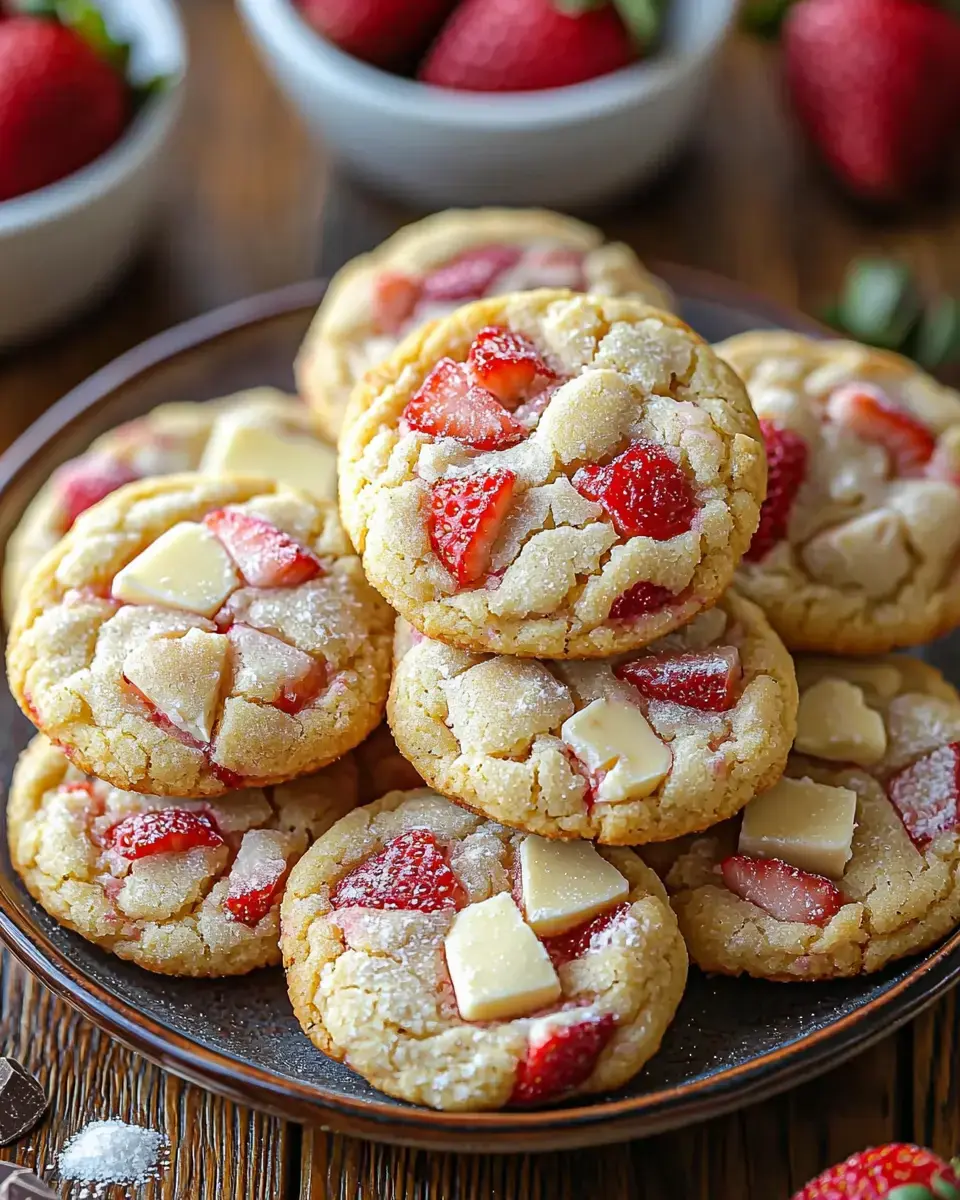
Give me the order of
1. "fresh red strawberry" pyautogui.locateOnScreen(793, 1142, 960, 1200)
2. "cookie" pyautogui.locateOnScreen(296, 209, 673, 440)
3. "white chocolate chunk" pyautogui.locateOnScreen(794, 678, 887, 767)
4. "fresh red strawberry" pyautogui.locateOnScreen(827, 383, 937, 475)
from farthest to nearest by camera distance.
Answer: "cookie" pyautogui.locateOnScreen(296, 209, 673, 440) < "fresh red strawberry" pyautogui.locateOnScreen(827, 383, 937, 475) < "white chocolate chunk" pyautogui.locateOnScreen(794, 678, 887, 767) < "fresh red strawberry" pyautogui.locateOnScreen(793, 1142, 960, 1200)

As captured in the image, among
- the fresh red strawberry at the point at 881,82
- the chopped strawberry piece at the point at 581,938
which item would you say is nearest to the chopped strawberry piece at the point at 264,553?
the chopped strawberry piece at the point at 581,938

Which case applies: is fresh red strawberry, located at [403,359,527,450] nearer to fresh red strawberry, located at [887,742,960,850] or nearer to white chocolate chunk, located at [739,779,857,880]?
white chocolate chunk, located at [739,779,857,880]

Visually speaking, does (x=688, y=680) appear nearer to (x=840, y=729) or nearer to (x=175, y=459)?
(x=840, y=729)

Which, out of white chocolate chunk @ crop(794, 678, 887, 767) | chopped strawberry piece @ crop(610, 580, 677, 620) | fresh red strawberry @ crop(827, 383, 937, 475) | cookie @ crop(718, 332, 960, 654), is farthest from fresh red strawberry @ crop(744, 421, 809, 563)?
chopped strawberry piece @ crop(610, 580, 677, 620)

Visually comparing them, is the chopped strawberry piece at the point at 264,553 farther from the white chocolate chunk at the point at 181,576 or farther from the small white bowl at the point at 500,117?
the small white bowl at the point at 500,117

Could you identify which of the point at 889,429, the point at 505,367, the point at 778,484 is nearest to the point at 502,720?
the point at 505,367

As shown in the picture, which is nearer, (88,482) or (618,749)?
(618,749)
